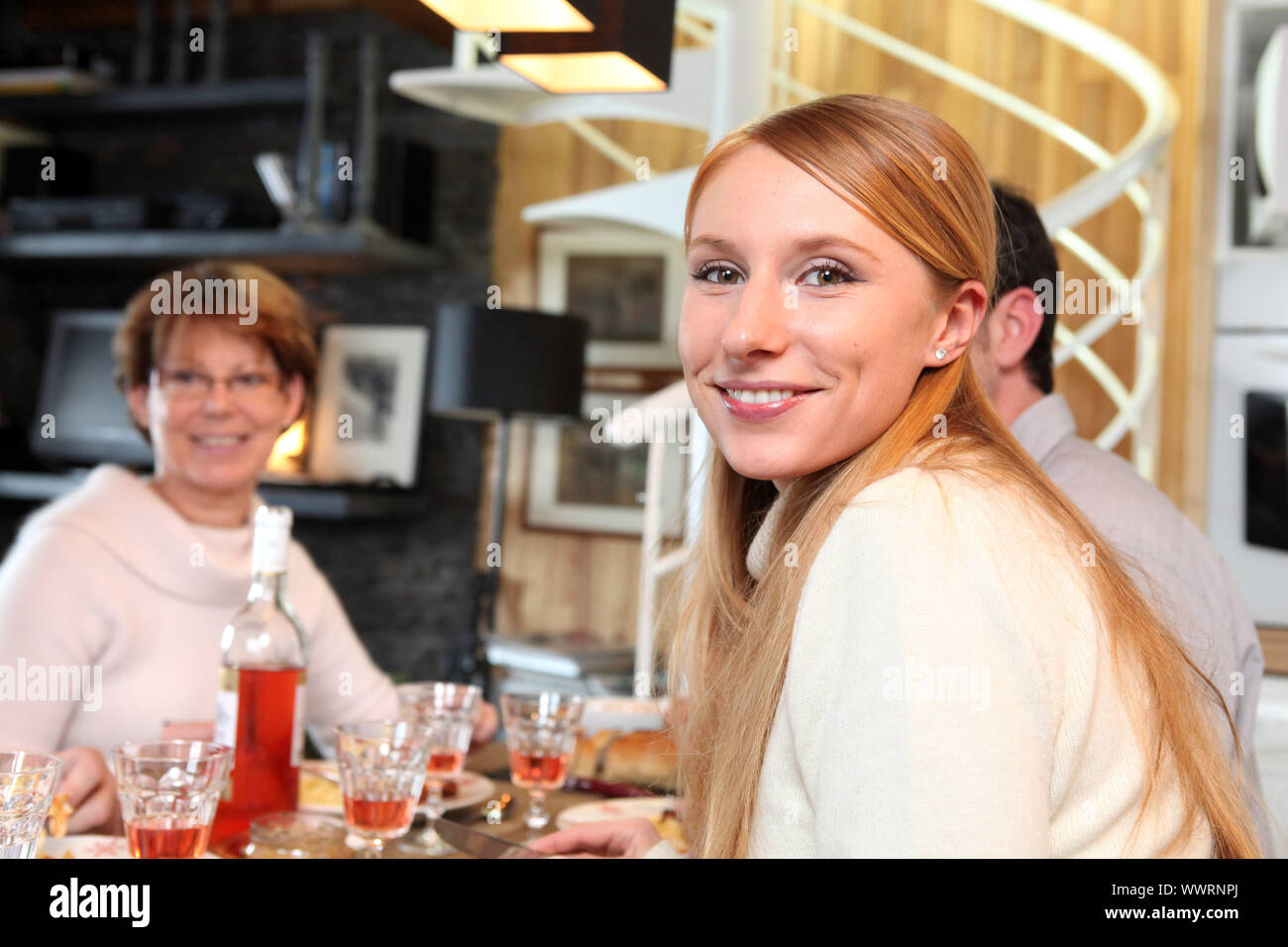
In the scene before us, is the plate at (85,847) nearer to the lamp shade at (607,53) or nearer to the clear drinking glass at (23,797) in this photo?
the clear drinking glass at (23,797)

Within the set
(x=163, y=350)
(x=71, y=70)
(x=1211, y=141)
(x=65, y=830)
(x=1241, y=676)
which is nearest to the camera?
(x=65, y=830)

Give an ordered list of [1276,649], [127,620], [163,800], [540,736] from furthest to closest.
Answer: [1276,649] < [127,620] < [540,736] < [163,800]

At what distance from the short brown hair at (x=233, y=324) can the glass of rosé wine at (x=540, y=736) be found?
3.01 ft

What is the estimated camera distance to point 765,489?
1.28m

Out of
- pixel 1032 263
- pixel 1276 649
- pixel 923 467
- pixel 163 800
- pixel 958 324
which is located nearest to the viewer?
pixel 923 467

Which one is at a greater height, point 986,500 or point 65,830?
point 986,500

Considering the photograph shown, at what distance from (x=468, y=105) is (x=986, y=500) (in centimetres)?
299

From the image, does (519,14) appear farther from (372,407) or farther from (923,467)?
(372,407)

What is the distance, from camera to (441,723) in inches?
58.4

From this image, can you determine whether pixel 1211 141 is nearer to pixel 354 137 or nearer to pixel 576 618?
pixel 576 618

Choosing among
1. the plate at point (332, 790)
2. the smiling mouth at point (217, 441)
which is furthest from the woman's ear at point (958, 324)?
the smiling mouth at point (217, 441)

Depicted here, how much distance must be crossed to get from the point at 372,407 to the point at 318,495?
443mm

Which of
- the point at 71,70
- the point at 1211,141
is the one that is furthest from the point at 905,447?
the point at 71,70

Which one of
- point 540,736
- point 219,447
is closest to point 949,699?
point 540,736
